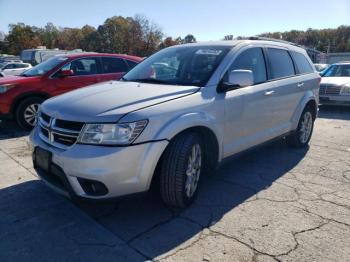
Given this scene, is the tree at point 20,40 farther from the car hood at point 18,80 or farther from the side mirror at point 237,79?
the side mirror at point 237,79

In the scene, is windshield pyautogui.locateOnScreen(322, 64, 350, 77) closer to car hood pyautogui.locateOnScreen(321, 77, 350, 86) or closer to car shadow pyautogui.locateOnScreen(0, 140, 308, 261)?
car hood pyautogui.locateOnScreen(321, 77, 350, 86)

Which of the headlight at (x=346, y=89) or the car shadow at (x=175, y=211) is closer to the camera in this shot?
the car shadow at (x=175, y=211)

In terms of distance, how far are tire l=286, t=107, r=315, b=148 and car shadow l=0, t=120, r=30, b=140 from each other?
16.9 ft

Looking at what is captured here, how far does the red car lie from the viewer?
7.12m

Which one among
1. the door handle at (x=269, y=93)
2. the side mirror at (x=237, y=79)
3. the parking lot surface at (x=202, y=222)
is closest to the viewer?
the parking lot surface at (x=202, y=222)

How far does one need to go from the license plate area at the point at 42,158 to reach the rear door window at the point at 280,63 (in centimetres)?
313

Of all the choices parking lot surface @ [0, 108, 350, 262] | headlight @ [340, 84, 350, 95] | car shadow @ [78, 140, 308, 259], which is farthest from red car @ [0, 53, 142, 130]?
headlight @ [340, 84, 350, 95]

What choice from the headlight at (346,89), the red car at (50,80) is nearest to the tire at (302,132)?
the red car at (50,80)

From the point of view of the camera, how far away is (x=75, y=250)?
9.30ft

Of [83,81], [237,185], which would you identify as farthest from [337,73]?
[237,185]

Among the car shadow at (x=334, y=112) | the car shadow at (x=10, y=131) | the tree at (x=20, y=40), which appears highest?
the tree at (x=20, y=40)

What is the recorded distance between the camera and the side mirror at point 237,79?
375 centimetres

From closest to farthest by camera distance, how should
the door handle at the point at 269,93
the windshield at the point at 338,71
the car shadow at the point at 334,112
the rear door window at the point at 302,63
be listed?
the door handle at the point at 269,93
the rear door window at the point at 302,63
the car shadow at the point at 334,112
the windshield at the point at 338,71

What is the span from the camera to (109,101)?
329 centimetres
